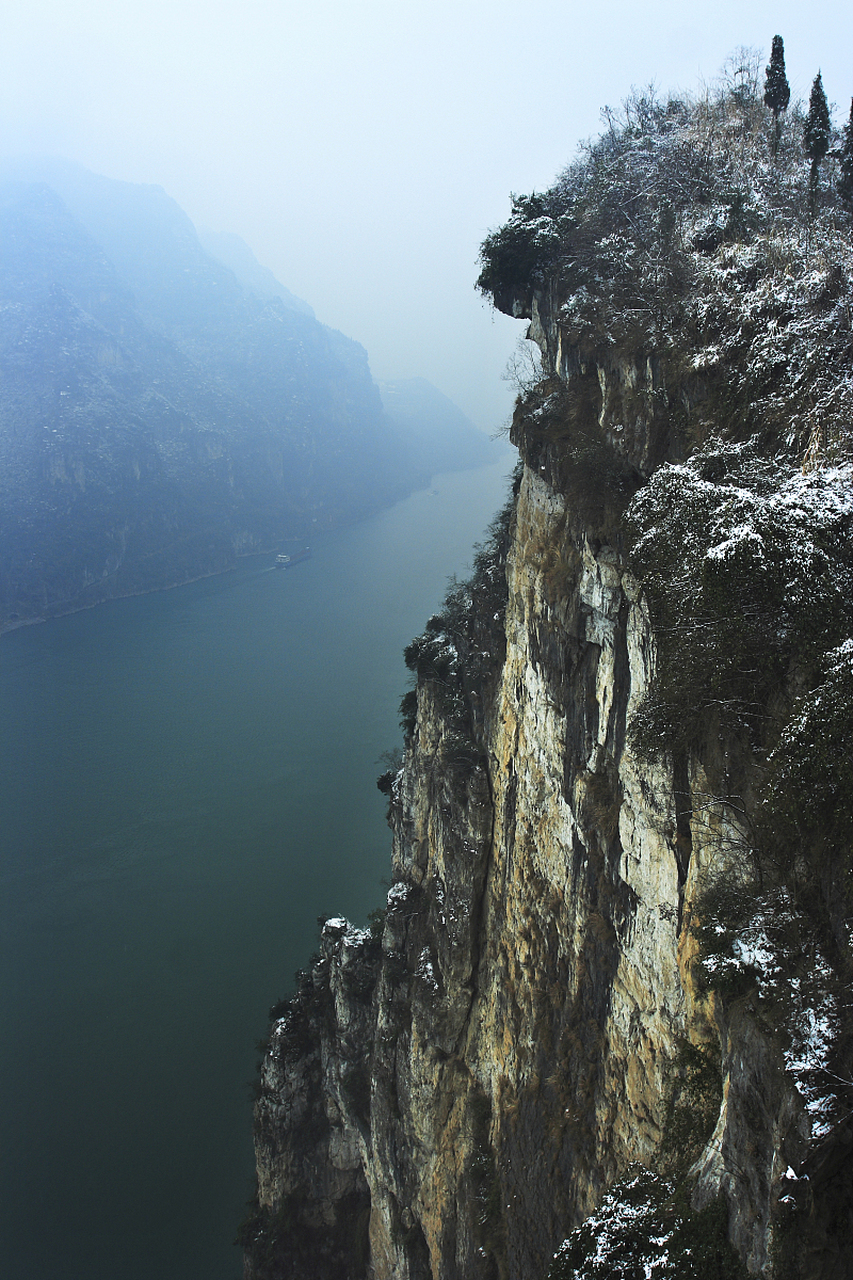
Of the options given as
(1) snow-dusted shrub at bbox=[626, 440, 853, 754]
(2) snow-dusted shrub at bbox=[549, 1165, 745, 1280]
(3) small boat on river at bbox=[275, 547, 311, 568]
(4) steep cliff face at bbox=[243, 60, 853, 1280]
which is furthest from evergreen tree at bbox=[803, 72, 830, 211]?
(3) small boat on river at bbox=[275, 547, 311, 568]

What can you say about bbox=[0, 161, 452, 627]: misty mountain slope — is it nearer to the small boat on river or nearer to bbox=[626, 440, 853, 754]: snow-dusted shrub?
the small boat on river

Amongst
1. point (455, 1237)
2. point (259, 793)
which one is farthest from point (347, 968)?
point (259, 793)

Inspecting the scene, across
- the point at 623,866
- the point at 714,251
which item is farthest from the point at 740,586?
the point at 714,251

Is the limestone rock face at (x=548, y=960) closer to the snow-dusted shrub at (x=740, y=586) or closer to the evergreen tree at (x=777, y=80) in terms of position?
the snow-dusted shrub at (x=740, y=586)

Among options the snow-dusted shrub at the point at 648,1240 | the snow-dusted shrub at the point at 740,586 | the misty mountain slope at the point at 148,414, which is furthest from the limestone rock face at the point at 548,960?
the misty mountain slope at the point at 148,414

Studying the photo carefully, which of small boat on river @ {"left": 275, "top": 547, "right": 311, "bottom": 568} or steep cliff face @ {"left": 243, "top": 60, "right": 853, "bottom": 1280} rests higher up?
small boat on river @ {"left": 275, "top": 547, "right": 311, "bottom": 568}

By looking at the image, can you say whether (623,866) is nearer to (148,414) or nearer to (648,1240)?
(648,1240)
